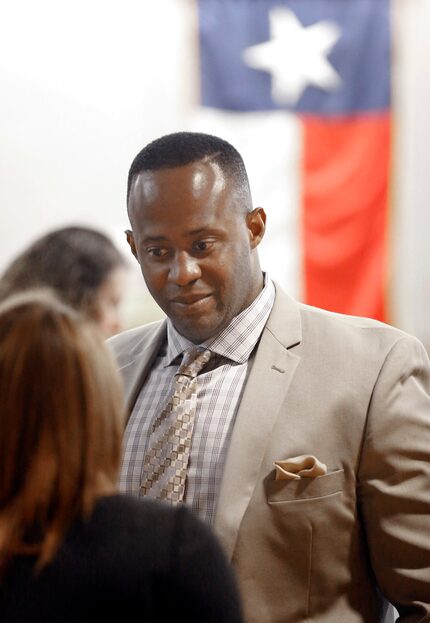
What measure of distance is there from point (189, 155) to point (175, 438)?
46 centimetres

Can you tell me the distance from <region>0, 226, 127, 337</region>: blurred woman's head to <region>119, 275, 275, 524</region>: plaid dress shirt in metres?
0.69

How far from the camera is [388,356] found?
1.46m

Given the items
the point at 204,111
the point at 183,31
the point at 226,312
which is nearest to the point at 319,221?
the point at 204,111

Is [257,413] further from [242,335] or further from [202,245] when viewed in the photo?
[202,245]

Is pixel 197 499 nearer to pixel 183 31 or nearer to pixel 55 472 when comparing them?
pixel 55 472

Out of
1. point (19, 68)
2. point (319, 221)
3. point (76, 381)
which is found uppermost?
point (19, 68)

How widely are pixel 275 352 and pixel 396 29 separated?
2.57 meters

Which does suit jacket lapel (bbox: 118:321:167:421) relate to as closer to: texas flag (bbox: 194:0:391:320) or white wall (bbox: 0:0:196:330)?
white wall (bbox: 0:0:196:330)

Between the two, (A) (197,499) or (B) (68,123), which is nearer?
(A) (197,499)

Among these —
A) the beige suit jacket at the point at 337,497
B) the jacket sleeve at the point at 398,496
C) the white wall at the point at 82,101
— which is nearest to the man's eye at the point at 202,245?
the beige suit jacket at the point at 337,497

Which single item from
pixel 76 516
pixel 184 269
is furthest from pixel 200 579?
pixel 184 269

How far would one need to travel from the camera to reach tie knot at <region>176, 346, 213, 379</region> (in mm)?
1554

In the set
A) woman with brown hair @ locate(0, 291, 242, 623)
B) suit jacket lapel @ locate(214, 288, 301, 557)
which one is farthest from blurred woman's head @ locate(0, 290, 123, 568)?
suit jacket lapel @ locate(214, 288, 301, 557)

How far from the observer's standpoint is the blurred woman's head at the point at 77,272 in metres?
2.30
